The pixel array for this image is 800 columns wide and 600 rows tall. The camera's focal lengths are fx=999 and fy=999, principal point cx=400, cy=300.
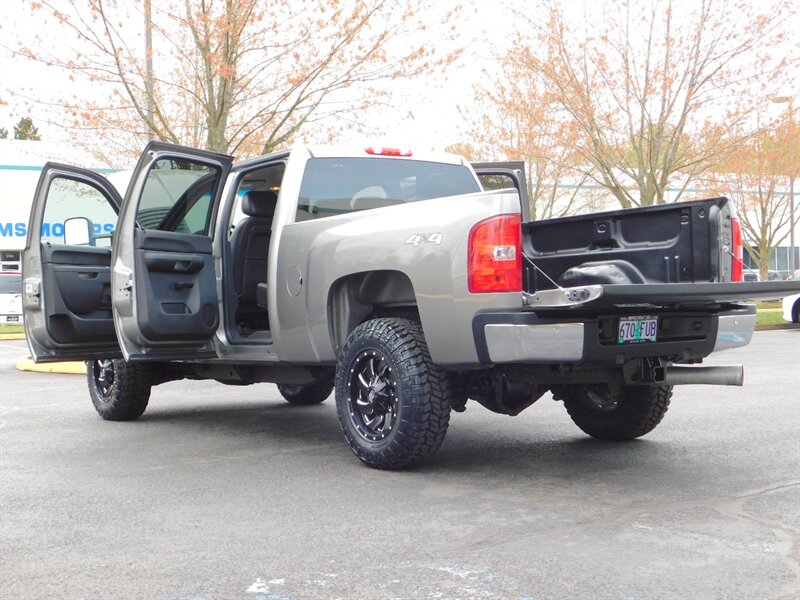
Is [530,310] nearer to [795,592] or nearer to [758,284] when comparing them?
[758,284]

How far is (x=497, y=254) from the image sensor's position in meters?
5.34

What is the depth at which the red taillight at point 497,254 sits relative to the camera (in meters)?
5.32

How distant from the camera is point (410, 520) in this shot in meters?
4.73

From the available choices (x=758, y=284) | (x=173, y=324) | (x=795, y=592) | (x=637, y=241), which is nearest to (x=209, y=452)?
(x=173, y=324)

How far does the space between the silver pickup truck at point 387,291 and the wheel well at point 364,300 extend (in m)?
0.01

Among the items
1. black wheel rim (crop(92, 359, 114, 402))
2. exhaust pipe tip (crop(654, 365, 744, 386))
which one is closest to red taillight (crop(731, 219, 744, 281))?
exhaust pipe tip (crop(654, 365, 744, 386))

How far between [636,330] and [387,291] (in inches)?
65.6

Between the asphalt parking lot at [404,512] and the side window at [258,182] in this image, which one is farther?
the side window at [258,182]

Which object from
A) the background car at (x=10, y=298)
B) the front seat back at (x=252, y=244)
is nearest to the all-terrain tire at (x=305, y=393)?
the front seat back at (x=252, y=244)

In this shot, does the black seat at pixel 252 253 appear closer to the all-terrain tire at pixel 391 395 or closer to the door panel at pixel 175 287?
the door panel at pixel 175 287

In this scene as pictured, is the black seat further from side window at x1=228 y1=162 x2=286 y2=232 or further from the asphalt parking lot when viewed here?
the asphalt parking lot

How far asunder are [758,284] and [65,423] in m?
5.75

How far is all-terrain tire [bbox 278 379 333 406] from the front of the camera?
30.3ft

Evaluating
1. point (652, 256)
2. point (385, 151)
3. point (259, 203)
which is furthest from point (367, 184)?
point (652, 256)
